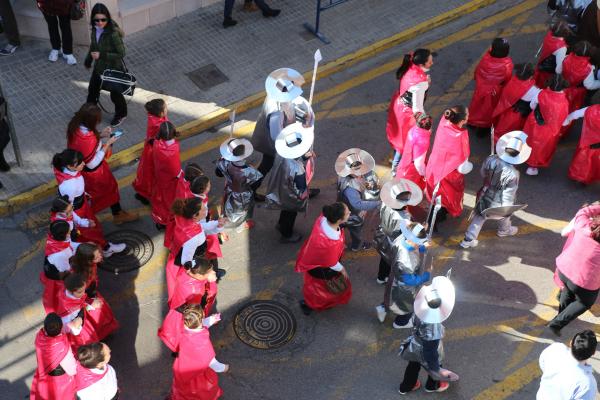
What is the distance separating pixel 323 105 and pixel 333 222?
12.8 feet

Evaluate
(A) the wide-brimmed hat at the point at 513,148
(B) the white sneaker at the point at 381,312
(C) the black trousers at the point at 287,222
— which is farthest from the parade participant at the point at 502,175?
(C) the black trousers at the point at 287,222

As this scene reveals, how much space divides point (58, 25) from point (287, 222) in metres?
4.59

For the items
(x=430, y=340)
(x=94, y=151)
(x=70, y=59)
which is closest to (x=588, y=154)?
(x=430, y=340)

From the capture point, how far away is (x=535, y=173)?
11.0 meters

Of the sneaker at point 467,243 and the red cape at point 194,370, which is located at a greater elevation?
the red cape at point 194,370

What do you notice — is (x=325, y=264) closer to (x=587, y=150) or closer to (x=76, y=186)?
(x=76, y=186)

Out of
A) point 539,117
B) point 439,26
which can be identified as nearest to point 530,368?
point 539,117

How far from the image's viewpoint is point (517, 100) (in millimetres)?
10766

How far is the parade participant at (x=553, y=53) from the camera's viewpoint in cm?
1125

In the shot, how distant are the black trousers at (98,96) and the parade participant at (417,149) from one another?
371 cm

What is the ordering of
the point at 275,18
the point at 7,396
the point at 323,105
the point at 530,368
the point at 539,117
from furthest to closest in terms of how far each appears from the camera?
the point at 275,18 < the point at 323,105 < the point at 539,117 < the point at 530,368 < the point at 7,396

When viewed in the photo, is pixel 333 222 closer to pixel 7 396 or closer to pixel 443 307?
pixel 443 307

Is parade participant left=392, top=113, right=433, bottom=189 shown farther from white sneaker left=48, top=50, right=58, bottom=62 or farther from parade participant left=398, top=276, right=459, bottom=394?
white sneaker left=48, top=50, right=58, bottom=62

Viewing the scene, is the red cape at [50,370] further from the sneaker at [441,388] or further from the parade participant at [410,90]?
the parade participant at [410,90]
